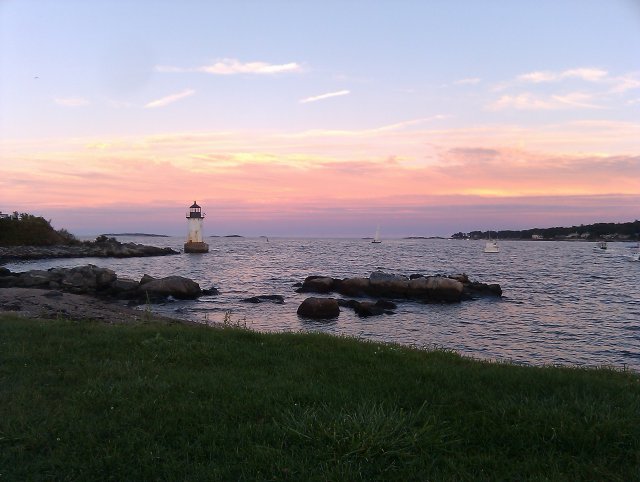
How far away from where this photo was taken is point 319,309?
20.9 metres

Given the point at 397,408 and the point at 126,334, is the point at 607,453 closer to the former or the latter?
the point at 397,408

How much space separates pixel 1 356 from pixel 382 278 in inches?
970

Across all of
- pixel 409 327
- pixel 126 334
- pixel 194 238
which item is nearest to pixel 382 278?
pixel 409 327

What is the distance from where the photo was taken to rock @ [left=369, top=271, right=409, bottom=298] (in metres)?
28.7

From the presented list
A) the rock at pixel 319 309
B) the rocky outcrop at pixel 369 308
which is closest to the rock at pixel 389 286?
the rocky outcrop at pixel 369 308

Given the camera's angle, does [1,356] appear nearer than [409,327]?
Yes

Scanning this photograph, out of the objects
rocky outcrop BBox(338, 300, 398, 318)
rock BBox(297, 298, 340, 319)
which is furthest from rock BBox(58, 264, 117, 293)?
rocky outcrop BBox(338, 300, 398, 318)

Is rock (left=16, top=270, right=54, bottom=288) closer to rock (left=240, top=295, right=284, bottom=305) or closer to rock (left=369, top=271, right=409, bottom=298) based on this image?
rock (left=240, top=295, right=284, bottom=305)

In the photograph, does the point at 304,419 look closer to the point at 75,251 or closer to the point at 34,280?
the point at 34,280

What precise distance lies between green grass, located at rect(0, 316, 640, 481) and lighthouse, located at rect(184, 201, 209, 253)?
Result: 6178cm

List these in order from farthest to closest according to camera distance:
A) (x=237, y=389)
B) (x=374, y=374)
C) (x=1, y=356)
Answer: (x=1, y=356), (x=374, y=374), (x=237, y=389)

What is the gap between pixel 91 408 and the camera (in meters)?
5.05

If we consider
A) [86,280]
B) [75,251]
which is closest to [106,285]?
[86,280]

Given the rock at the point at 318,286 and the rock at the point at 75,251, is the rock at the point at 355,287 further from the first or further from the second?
the rock at the point at 75,251
